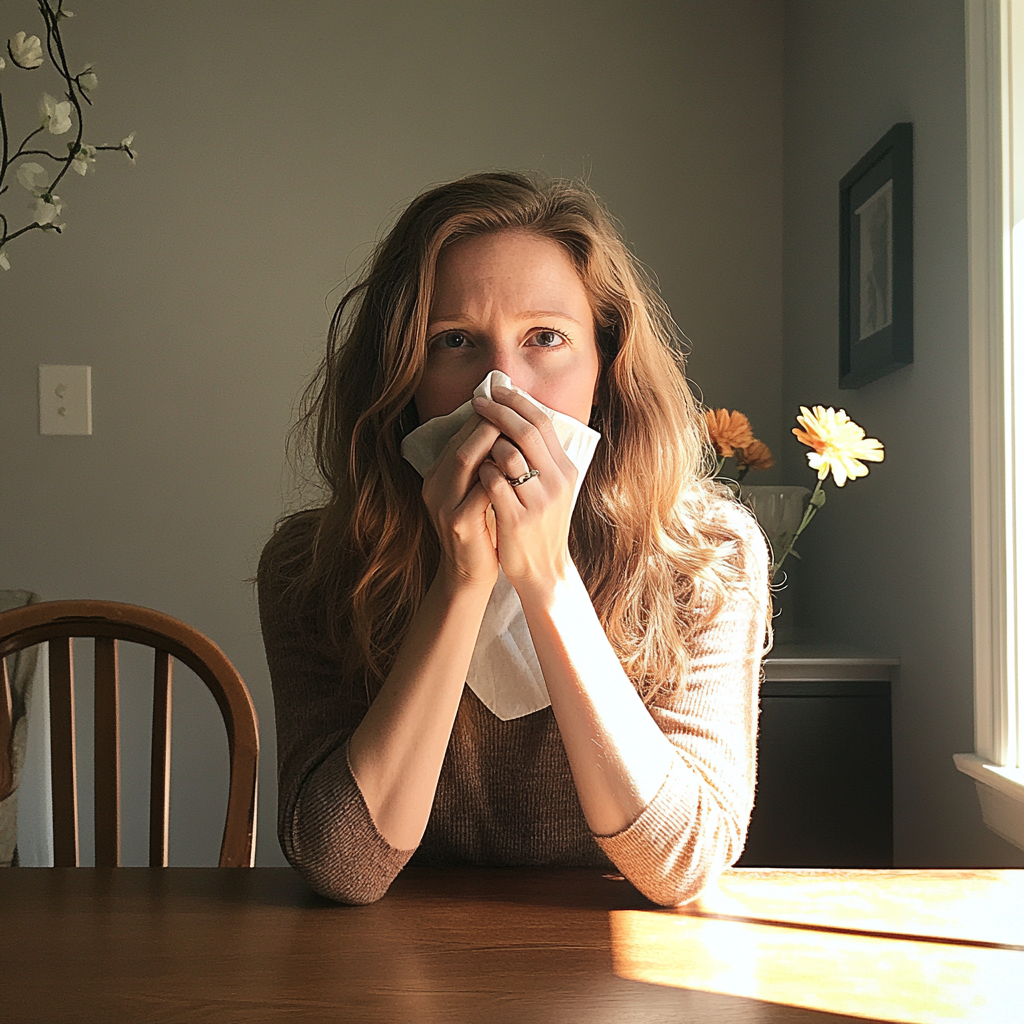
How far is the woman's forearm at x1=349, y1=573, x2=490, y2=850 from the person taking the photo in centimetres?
82

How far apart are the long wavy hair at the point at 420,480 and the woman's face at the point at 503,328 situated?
17 millimetres

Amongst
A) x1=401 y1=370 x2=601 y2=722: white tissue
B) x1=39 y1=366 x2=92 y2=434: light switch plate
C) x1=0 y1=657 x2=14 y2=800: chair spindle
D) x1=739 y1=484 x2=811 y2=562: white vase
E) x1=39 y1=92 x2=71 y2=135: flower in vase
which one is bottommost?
x1=0 y1=657 x2=14 y2=800: chair spindle

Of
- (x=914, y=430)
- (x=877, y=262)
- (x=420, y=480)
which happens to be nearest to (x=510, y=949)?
(x=420, y=480)

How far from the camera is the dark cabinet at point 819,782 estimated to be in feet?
5.00

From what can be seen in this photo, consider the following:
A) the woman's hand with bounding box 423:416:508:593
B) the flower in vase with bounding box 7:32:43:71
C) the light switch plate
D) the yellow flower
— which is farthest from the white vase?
the light switch plate

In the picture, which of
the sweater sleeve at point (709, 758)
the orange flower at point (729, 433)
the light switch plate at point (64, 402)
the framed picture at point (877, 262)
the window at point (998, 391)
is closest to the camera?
the sweater sleeve at point (709, 758)

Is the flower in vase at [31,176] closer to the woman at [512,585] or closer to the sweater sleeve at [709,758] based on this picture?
the woman at [512,585]

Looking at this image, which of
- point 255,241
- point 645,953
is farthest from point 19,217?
point 645,953

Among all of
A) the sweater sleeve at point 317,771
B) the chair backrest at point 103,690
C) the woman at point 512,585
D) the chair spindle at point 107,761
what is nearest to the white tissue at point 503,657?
the woman at point 512,585

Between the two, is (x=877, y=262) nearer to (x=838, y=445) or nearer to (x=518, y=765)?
(x=838, y=445)

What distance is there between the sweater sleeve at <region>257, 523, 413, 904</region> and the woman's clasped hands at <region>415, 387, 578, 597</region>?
17 cm

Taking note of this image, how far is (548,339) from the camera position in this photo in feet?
3.12

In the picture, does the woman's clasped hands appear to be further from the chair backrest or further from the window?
the window

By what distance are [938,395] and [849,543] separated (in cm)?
46
